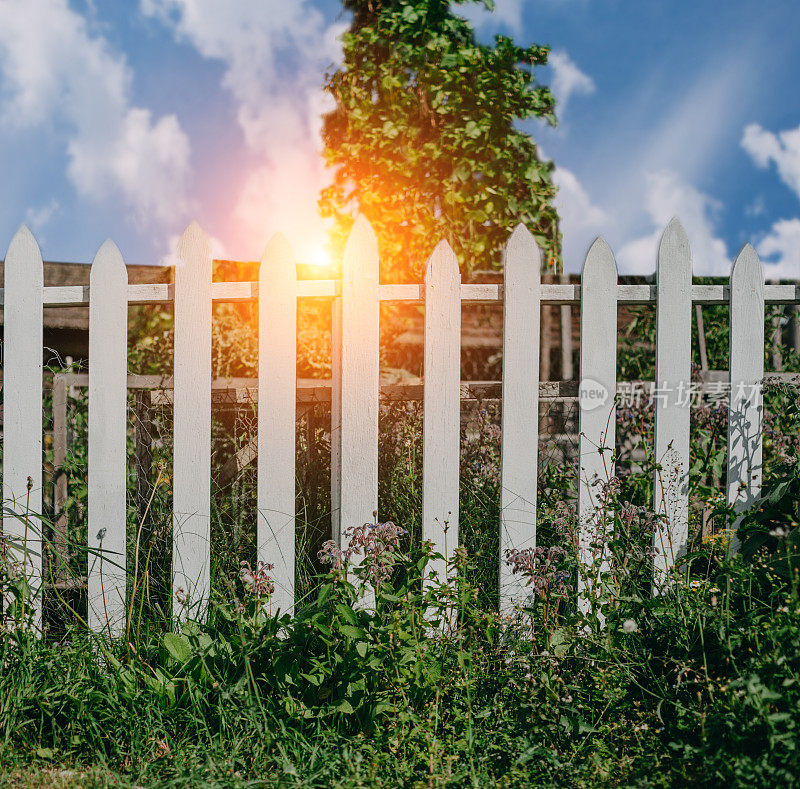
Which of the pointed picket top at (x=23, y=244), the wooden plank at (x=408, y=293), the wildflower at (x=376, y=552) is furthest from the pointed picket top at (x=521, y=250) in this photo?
the pointed picket top at (x=23, y=244)

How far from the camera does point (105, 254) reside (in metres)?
2.75

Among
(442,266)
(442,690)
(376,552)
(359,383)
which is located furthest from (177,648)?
(442,266)

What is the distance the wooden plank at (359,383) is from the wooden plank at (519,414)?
50 cm

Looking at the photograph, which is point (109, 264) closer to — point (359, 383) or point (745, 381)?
point (359, 383)

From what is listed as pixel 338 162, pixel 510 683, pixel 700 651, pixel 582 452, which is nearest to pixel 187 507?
pixel 510 683

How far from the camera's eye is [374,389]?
2.63 metres

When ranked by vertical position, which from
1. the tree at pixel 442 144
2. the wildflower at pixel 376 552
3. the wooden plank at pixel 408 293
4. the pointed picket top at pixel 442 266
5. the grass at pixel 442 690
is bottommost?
the grass at pixel 442 690

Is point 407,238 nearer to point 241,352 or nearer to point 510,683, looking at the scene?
point 241,352

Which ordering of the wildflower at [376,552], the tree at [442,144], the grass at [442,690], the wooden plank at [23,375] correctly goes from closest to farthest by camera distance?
the grass at [442,690] < the wildflower at [376,552] < the wooden plank at [23,375] < the tree at [442,144]

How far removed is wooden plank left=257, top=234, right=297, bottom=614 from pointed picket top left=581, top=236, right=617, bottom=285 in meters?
1.16

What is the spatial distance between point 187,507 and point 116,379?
1.95ft

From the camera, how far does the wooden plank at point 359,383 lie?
104 inches

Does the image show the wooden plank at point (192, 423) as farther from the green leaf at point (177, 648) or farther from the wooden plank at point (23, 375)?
the wooden plank at point (23, 375)

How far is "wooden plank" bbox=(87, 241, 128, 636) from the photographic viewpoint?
2.72 meters
